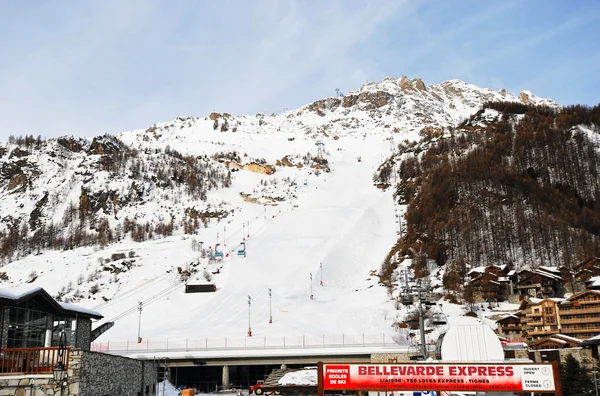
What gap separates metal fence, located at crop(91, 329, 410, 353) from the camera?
52.7 meters

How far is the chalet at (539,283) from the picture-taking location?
6869 centimetres

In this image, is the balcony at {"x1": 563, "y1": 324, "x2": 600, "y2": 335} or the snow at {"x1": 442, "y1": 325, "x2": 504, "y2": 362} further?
the balcony at {"x1": 563, "y1": 324, "x2": 600, "y2": 335}

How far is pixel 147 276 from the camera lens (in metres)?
81.9

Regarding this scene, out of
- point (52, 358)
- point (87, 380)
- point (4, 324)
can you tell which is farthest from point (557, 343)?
point (4, 324)

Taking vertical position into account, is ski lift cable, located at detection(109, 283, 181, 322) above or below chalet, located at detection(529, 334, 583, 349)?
above

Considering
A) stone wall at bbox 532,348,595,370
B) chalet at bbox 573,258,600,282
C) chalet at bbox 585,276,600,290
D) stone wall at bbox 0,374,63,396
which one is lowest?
stone wall at bbox 532,348,595,370

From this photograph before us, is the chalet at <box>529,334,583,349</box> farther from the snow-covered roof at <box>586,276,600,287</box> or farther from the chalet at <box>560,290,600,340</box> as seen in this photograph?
the snow-covered roof at <box>586,276,600,287</box>

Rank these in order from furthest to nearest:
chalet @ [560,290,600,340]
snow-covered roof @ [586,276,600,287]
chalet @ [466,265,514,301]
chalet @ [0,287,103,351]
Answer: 1. chalet @ [466,265,514,301]
2. snow-covered roof @ [586,276,600,287]
3. chalet @ [560,290,600,340]
4. chalet @ [0,287,103,351]

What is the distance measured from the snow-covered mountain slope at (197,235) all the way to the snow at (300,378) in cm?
3723

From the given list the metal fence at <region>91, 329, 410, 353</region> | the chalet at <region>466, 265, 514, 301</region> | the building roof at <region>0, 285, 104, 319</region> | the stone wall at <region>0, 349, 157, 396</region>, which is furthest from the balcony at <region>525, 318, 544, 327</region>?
the building roof at <region>0, 285, 104, 319</region>

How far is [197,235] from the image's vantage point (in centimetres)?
10550

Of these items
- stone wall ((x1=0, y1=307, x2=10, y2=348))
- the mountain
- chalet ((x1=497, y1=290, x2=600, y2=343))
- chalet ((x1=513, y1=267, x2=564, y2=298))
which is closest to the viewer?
stone wall ((x1=0, y1=307, x2=10, y2=348))

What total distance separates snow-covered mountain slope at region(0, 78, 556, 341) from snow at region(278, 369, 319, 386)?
37226mm

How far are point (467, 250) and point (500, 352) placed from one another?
70.9m
